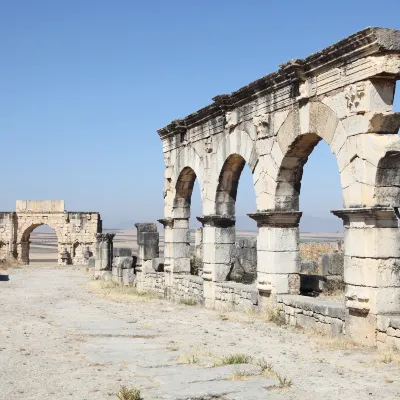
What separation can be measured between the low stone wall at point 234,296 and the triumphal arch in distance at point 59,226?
20.6 metres

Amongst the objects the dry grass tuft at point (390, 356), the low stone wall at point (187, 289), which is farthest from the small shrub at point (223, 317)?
→ the dry grass tuft at point (390, 356)

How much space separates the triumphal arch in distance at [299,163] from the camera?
7.90 m

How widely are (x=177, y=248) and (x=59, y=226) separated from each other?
18.7 m

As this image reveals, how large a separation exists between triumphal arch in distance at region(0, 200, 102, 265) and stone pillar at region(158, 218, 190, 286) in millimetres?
17521

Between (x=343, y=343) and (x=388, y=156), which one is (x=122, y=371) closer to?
(x=343, y=343)

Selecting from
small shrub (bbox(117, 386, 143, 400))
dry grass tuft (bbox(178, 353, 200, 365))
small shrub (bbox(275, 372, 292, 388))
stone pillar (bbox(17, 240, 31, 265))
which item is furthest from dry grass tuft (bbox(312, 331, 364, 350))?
stone pillar (bbox(17, 240, 31, 265))

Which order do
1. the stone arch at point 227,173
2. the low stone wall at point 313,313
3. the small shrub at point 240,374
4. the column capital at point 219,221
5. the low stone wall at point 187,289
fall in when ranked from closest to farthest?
1. the small shrub at point 240,374
2. the low stone wall at point 313,313
3. the stone arch at point 227,173
4. the column capital at point 219,221
5. the low stone wall at point 187,289

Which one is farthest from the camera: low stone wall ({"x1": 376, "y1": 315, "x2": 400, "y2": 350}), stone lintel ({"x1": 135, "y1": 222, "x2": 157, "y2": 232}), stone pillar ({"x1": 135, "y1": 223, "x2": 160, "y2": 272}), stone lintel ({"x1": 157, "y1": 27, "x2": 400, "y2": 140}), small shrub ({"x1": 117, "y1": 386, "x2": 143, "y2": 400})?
stone lintel ({"x1": 135, "y1": 222, "x2": 157, "y2": 232})

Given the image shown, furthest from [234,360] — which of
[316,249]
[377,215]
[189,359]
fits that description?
[316,249]

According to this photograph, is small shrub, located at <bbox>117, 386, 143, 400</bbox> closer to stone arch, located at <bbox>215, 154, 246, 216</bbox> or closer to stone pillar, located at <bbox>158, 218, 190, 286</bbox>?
stone arch, located at <bbox>215, 154, 246, 216</bbox>

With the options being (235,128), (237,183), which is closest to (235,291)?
(237,183)

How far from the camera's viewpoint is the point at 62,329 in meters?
9.89

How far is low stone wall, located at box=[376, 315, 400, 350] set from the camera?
741cm

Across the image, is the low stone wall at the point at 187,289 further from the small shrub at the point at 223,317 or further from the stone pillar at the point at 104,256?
the stone pillar at the point at 104,256
